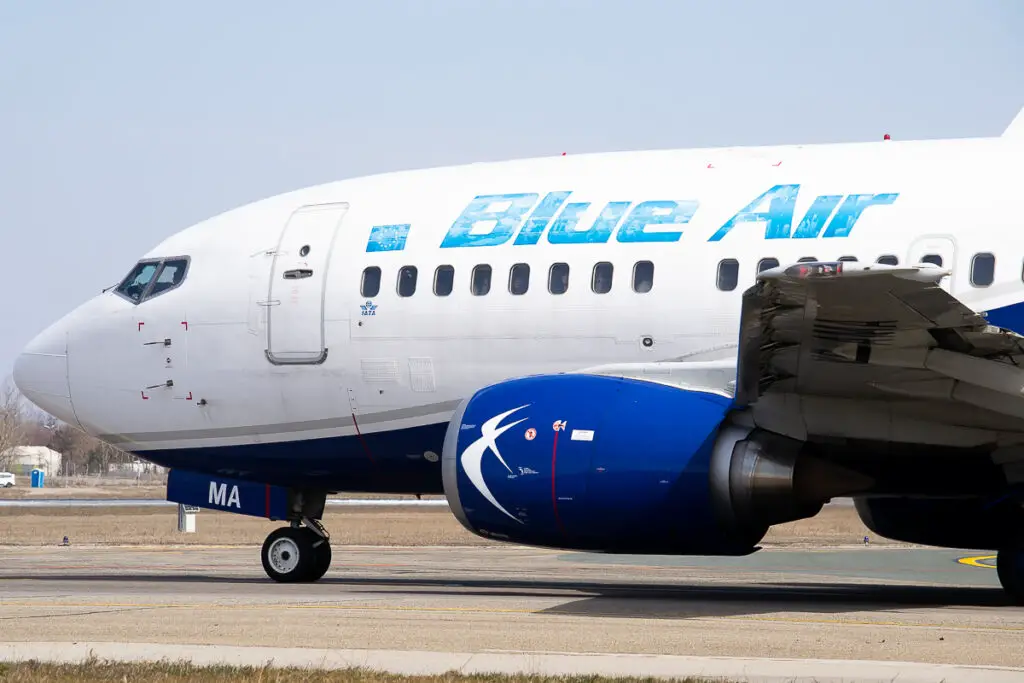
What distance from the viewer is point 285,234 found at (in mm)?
18203

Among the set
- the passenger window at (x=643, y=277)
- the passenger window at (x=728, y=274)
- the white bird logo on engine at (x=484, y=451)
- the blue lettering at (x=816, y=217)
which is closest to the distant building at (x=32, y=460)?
the passenger window at (x=643, y=277)

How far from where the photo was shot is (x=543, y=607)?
14375 mm

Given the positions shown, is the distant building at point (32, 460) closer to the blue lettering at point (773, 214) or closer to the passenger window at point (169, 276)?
the passenger window at point (169, 276)

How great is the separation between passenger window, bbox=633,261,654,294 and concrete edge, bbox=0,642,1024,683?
247 inches

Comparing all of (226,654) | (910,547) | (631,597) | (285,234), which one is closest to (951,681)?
(226,654)

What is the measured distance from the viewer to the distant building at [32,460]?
148750 millimetres

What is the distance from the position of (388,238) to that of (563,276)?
8.50ft

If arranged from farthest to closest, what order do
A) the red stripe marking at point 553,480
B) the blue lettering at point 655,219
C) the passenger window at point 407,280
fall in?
the passenger window at point 407,280 < the blue lettering at point 655,219 < the red stripe marking at point 553,480

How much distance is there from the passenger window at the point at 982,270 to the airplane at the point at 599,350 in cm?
2

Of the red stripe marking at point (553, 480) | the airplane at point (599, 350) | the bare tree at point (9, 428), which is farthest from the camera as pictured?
the bare tree at point (9, 428)

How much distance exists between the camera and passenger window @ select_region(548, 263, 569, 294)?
16094 mm

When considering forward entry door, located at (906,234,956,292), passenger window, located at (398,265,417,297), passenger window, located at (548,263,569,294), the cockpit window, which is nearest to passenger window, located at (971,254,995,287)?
forward entry door, located at (906,234,956,292)

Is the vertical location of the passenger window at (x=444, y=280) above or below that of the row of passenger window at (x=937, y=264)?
below

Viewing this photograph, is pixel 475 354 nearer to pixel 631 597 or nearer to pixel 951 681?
pixel 631 597
